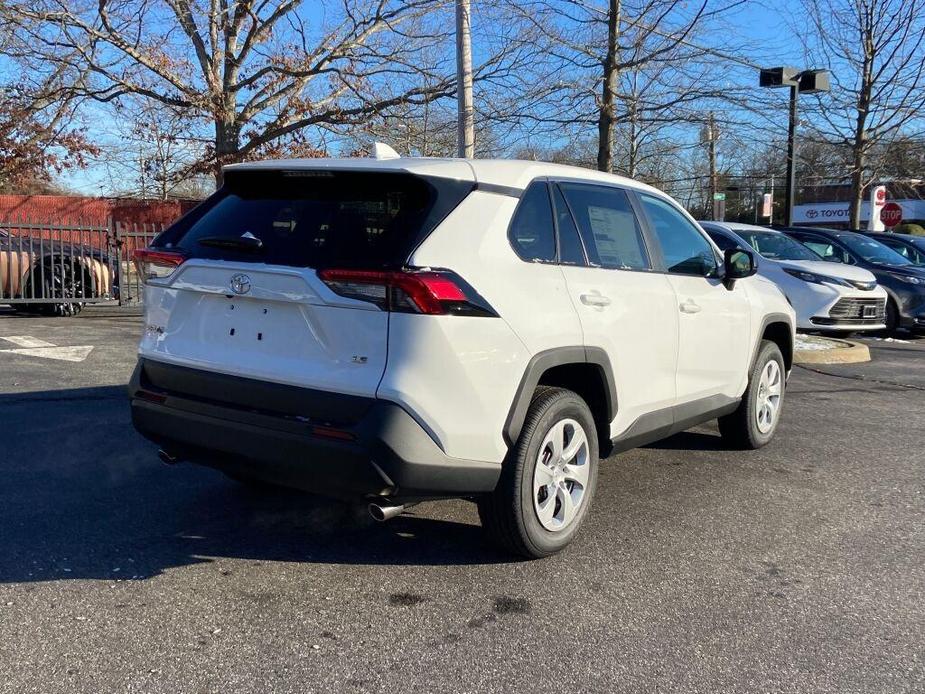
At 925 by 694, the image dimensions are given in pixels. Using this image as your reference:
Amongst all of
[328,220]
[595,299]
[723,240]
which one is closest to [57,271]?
[723,240]

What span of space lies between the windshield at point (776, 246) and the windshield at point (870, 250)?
1.53m

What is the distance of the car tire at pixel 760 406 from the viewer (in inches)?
230

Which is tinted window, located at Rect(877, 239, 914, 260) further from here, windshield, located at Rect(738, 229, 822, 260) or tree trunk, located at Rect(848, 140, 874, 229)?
windshield, located at Rect(738, 229, 822, 260)

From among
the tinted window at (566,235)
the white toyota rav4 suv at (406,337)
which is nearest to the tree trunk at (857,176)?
the white toyota rav4 suv at (406,337)

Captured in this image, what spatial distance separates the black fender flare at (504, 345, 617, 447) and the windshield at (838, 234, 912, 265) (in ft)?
37.9

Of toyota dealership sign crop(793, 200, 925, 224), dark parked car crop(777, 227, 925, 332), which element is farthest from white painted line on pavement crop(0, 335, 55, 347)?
toyota dealership sign crop(793, 200, 925, 224)

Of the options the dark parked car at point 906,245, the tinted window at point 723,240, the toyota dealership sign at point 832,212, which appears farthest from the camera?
the toyota dealership sign at point 832,212

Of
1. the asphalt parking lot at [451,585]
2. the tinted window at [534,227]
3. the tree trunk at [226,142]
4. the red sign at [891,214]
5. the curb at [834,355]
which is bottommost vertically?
the asphalt parking lot at [451,585]

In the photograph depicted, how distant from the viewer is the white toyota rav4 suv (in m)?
3.28

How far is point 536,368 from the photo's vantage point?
3.66 meters

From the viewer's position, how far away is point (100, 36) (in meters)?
14.1

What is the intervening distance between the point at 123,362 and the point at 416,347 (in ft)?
21.5

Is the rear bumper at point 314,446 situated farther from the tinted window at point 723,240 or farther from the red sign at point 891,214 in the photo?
the red sign at point 891,214

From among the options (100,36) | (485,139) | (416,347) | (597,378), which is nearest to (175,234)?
(416,347)
